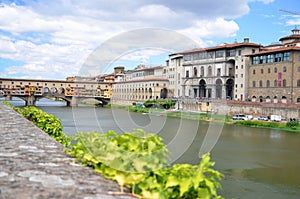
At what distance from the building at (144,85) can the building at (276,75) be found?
64.0ft

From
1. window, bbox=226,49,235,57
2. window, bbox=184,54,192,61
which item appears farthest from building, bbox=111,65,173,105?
window, bbox=226,49,235,57

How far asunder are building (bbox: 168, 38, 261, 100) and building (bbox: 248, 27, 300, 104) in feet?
5.06

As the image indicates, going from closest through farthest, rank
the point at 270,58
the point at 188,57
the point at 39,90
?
1. the point at 270,58
2. the point at 188,57
3. the point at 39,90

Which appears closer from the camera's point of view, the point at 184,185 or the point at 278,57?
the point at 184,185

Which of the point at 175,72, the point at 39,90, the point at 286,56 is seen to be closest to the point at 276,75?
the point at 286,56

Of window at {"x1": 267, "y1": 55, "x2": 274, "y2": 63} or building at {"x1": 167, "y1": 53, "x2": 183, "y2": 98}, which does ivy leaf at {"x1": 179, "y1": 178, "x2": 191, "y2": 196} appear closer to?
window at {"x1": 267, "y1": 55, "x2": 274, "y2": 63}

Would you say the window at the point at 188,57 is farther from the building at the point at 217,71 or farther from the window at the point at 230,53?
the window at the point at 230,53

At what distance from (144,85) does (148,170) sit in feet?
186

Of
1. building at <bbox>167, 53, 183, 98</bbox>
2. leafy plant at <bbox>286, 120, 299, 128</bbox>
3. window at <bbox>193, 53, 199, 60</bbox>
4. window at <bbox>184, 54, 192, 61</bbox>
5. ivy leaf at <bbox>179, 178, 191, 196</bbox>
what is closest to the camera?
ivy leaf at <bbox>179, 178, 191, 196</bbox>

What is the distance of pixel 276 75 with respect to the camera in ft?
121

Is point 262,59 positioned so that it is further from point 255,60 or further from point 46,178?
point 46,178

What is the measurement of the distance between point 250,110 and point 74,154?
1443 inches

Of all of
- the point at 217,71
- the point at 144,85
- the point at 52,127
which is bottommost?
the point at 52,127

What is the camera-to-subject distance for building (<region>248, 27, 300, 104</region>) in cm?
3478
